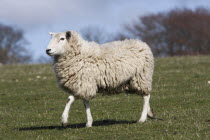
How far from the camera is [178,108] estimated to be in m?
13.5

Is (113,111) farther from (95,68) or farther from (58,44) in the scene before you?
(58,44)

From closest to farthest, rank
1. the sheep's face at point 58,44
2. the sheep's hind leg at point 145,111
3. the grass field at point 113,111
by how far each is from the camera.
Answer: the grass field at point 113,111, the sheep's face at point 58,44, the sheep's hind leg at point 145,111

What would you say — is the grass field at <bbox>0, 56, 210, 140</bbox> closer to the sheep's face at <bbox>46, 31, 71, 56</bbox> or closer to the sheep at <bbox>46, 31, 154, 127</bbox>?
the sheep at <bbox>46, 31, 154, 127</bbox>

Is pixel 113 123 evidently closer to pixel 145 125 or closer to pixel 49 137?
pixel 145 125

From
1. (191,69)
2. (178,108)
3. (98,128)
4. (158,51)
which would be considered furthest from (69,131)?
(158,51)

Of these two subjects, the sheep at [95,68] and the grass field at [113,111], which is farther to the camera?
the sheep at [95,68]

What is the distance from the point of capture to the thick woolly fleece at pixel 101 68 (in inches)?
415

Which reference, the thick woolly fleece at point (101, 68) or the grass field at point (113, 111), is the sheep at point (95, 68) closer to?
the thick woolly fleece at point (101, 68)

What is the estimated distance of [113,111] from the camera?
13617 millimetres

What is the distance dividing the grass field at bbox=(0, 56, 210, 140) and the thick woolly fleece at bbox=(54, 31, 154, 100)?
2.67 feet

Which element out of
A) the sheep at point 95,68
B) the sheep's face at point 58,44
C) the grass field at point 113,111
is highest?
the sheep's face at point 58,44

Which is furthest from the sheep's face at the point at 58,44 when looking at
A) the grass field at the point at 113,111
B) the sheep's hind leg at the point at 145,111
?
the sheep's hind leg at the point at 145,111

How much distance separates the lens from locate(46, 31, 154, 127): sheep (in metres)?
10.5

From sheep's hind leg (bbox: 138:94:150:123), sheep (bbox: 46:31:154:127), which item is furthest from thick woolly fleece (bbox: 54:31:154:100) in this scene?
sheep's hind leg (bbox: 138:94:150:123)
